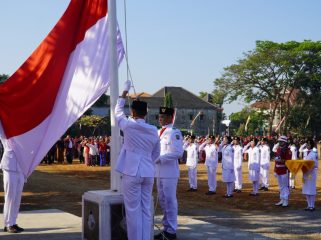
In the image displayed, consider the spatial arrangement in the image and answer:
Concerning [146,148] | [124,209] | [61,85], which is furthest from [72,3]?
[124,209]

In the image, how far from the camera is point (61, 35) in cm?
720

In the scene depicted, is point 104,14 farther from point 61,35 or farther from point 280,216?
point 280,216

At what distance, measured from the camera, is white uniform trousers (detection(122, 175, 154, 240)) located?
5.94m

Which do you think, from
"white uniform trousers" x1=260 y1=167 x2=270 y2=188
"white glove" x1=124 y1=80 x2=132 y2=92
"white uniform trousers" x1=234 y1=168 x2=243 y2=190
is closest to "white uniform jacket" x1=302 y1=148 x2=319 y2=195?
"white uniform trousers" x1=234 y1=168 x2=243 y2=190

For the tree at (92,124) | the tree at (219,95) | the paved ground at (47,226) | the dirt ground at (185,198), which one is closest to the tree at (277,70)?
the tree at (219,95)

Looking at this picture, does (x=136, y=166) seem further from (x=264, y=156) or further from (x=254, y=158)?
(x=264, y=156)

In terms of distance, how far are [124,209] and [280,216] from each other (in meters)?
5.29

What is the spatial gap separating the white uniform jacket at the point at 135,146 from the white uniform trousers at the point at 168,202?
4.29 feet

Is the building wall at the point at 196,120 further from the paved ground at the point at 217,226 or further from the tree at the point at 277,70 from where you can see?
the paved ground at the point at 217,226

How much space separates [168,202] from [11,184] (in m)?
2.56

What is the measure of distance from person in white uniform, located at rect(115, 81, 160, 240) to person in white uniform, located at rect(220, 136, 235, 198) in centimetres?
868

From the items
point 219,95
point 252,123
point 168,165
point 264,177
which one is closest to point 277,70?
point 219,95

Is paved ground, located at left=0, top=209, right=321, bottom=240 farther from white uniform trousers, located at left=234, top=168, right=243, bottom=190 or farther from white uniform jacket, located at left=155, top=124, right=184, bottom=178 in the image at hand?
white uniform trousers, located at left=234, top=168, right=243, bottom=190

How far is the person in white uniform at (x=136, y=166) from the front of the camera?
5.95 m
